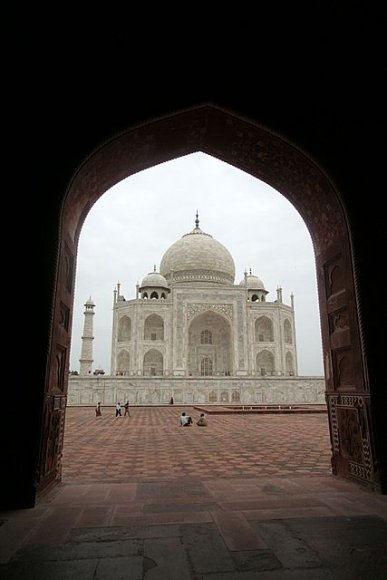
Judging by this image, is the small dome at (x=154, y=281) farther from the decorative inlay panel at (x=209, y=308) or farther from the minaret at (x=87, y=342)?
the minaret at (x=87, y=342)

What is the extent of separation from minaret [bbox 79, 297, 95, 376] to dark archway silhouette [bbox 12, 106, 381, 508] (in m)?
26.5

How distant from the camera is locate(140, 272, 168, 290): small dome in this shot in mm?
30438

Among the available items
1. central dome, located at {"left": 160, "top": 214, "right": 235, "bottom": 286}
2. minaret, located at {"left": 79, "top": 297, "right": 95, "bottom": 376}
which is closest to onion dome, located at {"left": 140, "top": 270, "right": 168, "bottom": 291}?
central dome, located at {"left": 160, "top": 214, "right": 235, "bottom": 286}

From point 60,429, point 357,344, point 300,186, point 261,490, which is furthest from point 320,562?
point 300,186

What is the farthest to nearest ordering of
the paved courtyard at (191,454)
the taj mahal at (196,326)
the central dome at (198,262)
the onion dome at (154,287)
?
the central dome at (198,262)
the onion dome at (154,287)
the taj mahal at (196,326)
the paved courtyard at (191,454)

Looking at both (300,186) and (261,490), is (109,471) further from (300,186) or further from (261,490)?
(300,186)

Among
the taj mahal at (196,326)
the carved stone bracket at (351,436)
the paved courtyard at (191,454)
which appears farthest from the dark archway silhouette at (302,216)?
the taj mahal at (196,326)

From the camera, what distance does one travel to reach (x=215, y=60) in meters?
3.94

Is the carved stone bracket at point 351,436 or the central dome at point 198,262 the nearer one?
the carved stone bracket at point 351,436

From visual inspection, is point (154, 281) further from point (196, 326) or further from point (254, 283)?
point (254, 283)

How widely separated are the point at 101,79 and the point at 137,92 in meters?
0.34

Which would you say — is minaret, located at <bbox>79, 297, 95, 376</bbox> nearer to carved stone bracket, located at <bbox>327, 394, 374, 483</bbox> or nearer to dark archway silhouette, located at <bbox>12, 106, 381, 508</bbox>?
dark archway silhouette, located at <bbox>12, 106, 381, 508</bbox>

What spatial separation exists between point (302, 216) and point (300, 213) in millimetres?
43

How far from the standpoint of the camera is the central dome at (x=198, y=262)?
1218 inches
